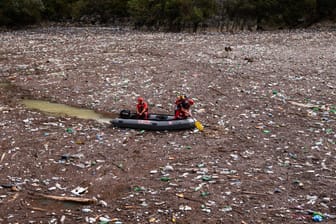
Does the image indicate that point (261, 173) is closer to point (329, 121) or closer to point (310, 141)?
point (310, 141)

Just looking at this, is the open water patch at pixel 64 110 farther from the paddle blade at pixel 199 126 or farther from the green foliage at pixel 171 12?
the green foliage at pixel 171 12

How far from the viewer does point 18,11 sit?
41.5 m

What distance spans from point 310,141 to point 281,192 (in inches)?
110

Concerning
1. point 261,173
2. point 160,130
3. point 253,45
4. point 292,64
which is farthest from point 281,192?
point 253,45

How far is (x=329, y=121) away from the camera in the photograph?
10.9m

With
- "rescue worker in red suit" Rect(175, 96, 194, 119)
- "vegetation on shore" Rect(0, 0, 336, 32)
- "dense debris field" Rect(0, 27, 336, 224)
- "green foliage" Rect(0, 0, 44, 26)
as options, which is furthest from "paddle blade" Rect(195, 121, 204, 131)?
"green foliage" Rect(0, 0, 44, 26)

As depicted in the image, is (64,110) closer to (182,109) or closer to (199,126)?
(182,109)

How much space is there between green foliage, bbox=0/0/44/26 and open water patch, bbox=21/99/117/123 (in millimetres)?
31885

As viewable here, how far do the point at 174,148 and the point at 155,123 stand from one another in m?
1.18

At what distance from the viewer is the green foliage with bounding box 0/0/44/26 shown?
4172cm

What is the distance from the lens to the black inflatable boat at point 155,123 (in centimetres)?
1027

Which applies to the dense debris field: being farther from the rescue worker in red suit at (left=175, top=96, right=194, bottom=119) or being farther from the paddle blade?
the rescue worker in red suit at (left=175, top=96, right=194, bottom=119)

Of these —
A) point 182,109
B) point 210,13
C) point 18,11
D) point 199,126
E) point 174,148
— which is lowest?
point 174,148

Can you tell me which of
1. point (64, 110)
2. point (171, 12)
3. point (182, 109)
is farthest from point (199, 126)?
point (171, 12)
